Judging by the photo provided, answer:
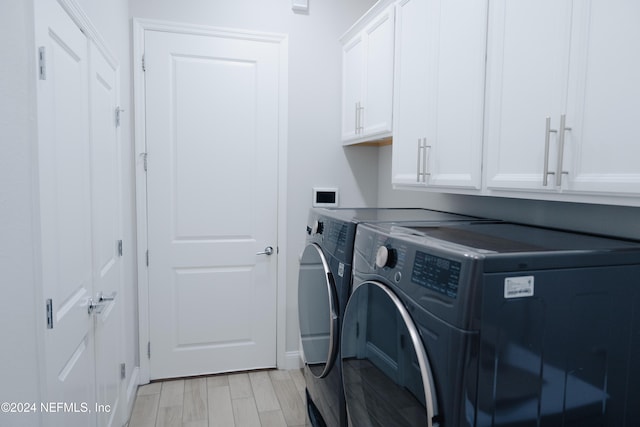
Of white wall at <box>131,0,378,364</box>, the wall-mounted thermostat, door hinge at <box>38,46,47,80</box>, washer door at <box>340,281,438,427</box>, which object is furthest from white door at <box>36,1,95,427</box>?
the wall-mounted thermostat

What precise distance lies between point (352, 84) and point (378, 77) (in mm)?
428

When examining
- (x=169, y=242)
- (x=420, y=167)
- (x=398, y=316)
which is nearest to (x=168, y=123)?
(x=169, y=242)

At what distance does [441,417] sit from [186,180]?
223 cm

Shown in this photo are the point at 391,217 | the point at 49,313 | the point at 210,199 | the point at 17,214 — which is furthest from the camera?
the point at 210,199

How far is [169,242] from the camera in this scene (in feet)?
8.82

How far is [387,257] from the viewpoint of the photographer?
1144 mm

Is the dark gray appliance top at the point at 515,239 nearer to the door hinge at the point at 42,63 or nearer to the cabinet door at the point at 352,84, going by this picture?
the door hinge at the point at 42,63

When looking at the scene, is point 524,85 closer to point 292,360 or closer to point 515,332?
point 515,332

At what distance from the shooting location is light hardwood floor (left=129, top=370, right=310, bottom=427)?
2.29 metres

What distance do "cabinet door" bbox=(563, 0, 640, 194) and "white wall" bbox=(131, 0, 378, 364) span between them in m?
1.93

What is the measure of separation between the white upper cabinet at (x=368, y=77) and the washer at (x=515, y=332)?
1310mm

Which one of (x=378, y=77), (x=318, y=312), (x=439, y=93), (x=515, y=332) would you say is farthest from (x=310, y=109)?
(x=515, y=332)

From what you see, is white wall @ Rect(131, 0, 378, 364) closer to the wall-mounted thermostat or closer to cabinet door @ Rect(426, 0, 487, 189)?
the wall-mounted thermostat

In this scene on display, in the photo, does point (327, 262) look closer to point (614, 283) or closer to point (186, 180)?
point (614, 283)
